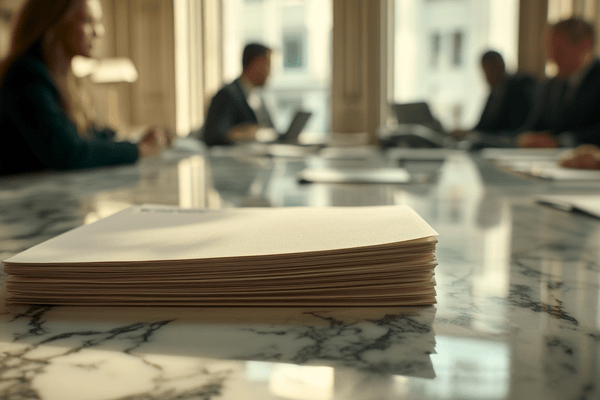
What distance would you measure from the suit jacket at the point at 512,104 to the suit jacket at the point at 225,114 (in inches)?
67.4

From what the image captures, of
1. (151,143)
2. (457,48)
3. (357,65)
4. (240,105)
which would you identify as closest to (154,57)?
(357,65)

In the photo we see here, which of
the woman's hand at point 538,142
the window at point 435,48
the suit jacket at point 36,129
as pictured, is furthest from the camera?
the window at point 435,48

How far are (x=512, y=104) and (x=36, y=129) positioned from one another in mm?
3104

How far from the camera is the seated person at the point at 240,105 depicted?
9.51 ft

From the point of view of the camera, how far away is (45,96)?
136 centimetres

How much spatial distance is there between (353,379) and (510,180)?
977mm

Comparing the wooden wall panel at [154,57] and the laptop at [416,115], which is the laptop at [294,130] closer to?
the laptop at [416,115]

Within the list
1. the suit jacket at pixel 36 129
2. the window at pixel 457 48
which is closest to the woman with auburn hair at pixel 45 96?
the suit jacket at pixel 36 129

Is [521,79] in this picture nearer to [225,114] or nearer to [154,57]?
[225,114]

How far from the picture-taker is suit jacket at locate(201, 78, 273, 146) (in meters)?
2.91

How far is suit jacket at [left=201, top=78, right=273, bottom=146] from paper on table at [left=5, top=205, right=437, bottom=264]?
97.0 inches

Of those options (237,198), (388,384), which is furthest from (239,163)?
(388,384)

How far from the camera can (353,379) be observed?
0.22 metres

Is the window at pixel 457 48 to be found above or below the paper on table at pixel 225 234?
above
